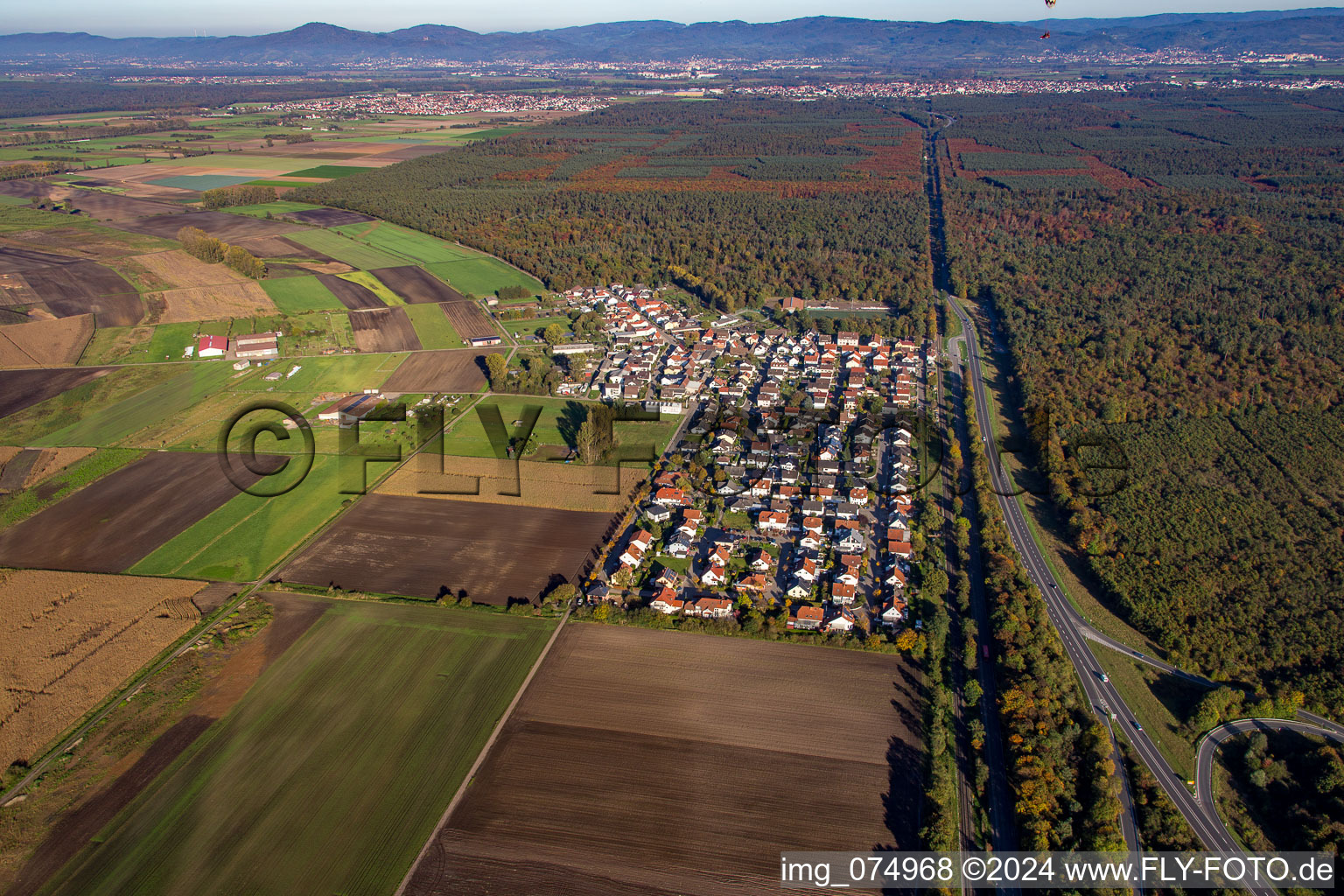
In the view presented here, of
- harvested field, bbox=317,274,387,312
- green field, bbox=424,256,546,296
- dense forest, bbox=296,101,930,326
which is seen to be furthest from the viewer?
dense forest, bbox=296,101,930,326

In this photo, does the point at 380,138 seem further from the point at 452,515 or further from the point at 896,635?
the point at 896,635

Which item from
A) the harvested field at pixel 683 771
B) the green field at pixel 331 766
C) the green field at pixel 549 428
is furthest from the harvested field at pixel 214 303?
the harvested field at pixel 683 771

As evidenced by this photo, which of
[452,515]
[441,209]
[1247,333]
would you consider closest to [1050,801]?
[452,515]

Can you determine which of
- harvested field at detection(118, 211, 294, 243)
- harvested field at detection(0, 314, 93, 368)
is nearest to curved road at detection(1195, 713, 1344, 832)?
harvested field at detection(0, 314, 93, 368)

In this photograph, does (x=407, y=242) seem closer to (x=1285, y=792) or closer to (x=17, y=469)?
(x=17, y=469)

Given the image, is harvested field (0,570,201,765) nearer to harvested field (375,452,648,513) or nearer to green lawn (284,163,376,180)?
harvested field (375,452,648,513)

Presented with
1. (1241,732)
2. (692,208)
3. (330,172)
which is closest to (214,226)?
(330,172)
